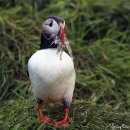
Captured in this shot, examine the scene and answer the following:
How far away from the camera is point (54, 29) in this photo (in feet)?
13.1

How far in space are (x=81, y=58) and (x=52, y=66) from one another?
1.96m

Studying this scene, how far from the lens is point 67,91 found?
4129mm

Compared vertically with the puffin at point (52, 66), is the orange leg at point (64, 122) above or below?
below

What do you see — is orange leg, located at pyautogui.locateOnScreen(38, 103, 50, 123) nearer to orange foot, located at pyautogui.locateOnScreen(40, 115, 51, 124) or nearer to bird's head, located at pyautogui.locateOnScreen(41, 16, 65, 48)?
orange foot, located at pyautogui.locateOnScreen(40, 115, 51, 124)

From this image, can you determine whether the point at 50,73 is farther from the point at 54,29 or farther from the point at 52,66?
the point at 54,29

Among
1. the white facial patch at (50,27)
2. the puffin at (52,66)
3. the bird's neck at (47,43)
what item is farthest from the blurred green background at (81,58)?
the white facial patch at (50,27)

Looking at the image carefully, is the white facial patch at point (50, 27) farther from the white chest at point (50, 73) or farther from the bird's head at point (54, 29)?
the white chest at point (50, 73)

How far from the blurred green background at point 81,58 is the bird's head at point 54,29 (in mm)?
657

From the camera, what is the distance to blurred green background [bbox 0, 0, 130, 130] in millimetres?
4422

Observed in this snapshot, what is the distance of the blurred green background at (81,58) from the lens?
14.5 ft

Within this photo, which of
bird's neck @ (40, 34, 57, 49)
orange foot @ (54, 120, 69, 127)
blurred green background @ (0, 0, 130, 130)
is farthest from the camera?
blurred green background @ (0, 0, 130, 130)

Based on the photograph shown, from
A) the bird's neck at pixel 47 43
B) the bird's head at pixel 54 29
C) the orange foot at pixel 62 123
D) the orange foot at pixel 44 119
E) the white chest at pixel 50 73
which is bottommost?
the orange foot at pixel 62 123

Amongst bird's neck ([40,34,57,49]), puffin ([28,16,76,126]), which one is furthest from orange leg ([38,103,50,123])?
bird's neck ([40,34,57,49])

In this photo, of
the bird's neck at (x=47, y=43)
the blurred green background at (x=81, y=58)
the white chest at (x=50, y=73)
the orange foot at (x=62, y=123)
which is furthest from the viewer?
the blurred green background at (x=81, y=58)
